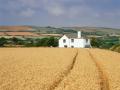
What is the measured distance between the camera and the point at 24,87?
18.7 meters

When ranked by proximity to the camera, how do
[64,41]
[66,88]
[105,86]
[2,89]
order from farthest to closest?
[64,41] < [105,86] < [66,88] < [2,89]

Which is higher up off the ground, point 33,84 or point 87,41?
point 33,84

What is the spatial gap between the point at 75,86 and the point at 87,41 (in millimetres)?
118224

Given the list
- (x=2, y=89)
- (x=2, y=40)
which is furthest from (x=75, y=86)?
(x=2, y=40)

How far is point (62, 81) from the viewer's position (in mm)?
21750

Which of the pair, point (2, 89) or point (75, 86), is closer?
point (2, 89)

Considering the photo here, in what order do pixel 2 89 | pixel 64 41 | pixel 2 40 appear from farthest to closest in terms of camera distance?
pixel 64 41, pixel 2 40, pixel 2 89

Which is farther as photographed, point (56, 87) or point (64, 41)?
point (64, 41)

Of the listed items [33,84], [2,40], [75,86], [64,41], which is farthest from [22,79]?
[64,41]

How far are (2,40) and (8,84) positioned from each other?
349ft

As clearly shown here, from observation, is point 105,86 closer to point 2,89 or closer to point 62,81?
point 62,81

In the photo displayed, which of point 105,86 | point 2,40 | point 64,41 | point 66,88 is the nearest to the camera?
point 66,88

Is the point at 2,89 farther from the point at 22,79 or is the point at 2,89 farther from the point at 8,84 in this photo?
the point at 22,79

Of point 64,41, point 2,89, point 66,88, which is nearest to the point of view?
point 2,89
